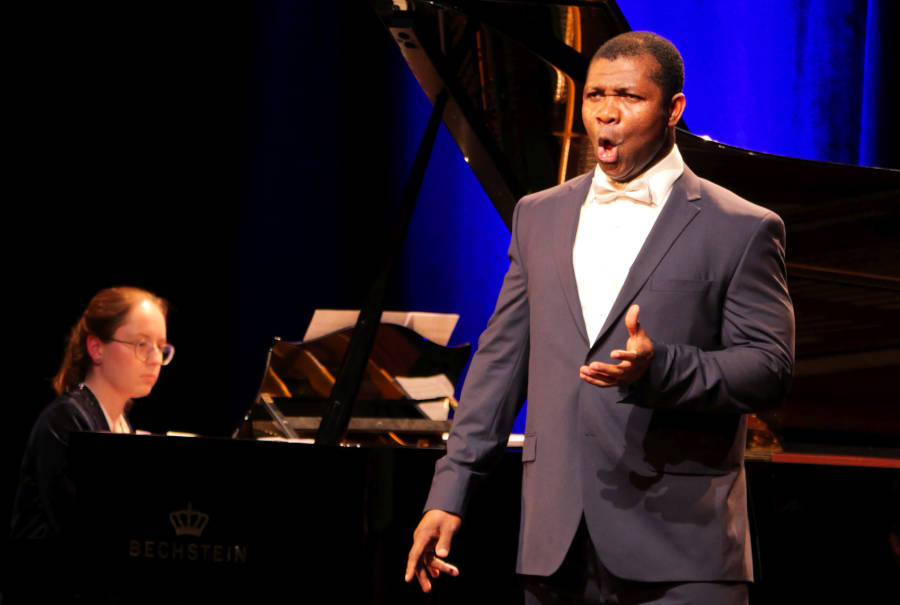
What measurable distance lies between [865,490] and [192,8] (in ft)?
13.0

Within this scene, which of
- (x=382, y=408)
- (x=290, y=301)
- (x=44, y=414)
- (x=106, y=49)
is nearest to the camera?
(x=44, y=414)

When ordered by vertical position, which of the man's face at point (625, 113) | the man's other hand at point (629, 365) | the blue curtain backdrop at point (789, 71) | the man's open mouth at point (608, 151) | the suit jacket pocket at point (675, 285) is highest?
the blue curtain backdrop at point (789, 71)

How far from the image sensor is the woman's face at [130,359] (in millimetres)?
3557

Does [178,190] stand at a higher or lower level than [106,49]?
lower

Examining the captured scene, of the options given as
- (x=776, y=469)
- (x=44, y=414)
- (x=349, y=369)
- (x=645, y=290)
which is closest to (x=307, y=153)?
(x=44, y=414)

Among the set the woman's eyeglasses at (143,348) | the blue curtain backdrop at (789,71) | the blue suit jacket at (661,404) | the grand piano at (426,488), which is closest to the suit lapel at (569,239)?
the blue suit jacket at (661,404)

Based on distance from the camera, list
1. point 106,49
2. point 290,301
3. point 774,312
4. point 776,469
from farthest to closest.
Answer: point 290,301 → point 106,49 → point 776,469 → point 774,312

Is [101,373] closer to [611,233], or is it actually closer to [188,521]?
[188,521]

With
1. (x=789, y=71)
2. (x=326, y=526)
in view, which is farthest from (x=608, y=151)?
(x=789, y=71)

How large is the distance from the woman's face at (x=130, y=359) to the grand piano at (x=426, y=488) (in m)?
0.88

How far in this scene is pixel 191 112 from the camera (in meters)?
5.21

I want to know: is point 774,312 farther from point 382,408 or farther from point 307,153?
point 307,153

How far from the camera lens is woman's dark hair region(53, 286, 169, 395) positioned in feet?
11.7

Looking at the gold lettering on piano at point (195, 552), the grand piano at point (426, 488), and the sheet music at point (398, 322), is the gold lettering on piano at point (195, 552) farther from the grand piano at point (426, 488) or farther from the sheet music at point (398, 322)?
the sheet music at point (398, 322)
